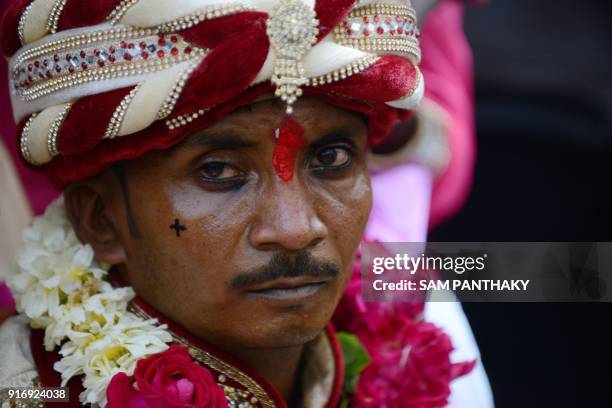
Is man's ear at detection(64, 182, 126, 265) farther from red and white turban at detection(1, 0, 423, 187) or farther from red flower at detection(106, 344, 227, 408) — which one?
red flower at detection(106, 344, 227, 408)

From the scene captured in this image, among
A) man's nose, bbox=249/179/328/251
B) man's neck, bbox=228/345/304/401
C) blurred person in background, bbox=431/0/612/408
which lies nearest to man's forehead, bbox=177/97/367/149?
man's nose, bbox=249/179/328/251

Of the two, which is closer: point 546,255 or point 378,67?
point 378,67

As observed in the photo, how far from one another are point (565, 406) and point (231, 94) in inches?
171

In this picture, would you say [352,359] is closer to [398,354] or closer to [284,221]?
[398,354]

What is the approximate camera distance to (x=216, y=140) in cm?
203

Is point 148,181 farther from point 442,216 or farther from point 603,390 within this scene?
point 603,390

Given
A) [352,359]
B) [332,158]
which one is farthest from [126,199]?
[352,359]

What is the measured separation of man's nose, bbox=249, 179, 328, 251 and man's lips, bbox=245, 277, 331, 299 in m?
0.08

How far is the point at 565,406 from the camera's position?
5.61m

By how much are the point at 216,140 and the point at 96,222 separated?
1.46ft

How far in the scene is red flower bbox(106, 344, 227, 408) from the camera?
196cm

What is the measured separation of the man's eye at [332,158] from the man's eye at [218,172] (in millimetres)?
208

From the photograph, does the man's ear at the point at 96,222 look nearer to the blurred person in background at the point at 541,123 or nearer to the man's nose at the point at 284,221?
the man's nose at the point at 284,221

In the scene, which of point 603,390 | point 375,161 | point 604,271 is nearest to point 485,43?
point 603,390
